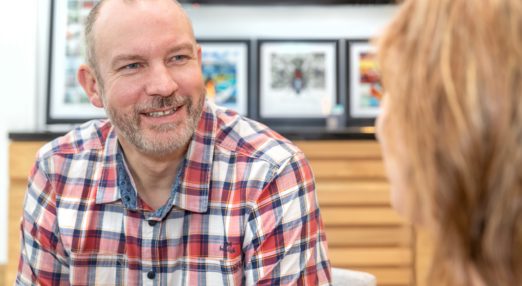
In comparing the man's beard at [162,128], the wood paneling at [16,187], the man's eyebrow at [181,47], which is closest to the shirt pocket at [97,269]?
the man's beard at [162,128]

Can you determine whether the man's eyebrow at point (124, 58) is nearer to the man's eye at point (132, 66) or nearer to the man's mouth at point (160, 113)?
the man's eye at point (132, 66)

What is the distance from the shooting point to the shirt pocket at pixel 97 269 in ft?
4.66

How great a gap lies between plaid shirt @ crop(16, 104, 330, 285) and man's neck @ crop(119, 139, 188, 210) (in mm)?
32

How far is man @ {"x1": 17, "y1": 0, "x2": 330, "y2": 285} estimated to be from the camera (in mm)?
1360

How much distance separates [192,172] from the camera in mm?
1438

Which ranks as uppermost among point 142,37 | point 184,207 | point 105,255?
point 142,37

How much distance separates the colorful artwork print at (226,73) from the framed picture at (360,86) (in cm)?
56

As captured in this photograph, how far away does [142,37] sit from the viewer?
1403 mm

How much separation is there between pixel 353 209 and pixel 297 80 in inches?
29.3

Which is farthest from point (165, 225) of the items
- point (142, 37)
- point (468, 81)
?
point (468, 81)

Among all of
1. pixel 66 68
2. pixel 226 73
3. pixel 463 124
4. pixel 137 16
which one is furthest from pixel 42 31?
pixel 463 124

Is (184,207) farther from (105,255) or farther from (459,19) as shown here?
(459,19)

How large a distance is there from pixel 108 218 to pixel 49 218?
159 millimetres

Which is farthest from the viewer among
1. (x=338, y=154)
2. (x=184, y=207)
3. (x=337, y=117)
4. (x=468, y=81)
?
(x=337, y=117)
